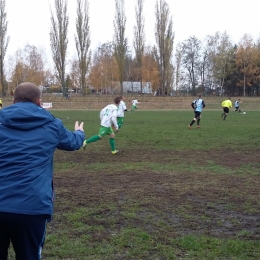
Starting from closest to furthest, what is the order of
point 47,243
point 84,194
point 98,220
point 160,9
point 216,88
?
point 47,243
point 98,220
point 84,194
point 160,9
point 216,88

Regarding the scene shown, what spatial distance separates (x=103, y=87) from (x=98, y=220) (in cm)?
7922

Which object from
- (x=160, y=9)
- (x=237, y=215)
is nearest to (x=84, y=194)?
(x=237, y=215)

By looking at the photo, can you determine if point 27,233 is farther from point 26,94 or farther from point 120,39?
point 120,39

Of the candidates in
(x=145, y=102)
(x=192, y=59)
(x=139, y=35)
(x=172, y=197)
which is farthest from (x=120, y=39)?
(x=172, y=197)

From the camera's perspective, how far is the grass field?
484 centimetres

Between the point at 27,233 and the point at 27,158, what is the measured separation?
0.53 m

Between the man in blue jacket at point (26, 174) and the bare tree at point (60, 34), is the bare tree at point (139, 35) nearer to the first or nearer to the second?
the bare tree at point (60, 34)

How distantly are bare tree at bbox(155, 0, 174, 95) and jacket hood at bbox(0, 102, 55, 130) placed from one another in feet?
197

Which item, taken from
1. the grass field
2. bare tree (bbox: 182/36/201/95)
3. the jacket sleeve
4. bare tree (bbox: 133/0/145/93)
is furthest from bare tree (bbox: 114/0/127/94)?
the jacket sleeve

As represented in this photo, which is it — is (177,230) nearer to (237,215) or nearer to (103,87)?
(237,215)

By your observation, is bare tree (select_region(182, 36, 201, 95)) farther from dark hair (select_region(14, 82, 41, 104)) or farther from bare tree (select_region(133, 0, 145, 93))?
dark hair (select_region(14, 82, 41, 104))

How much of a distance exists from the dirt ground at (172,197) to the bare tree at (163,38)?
171 ft

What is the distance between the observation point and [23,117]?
289 cm

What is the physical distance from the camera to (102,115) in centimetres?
1254
